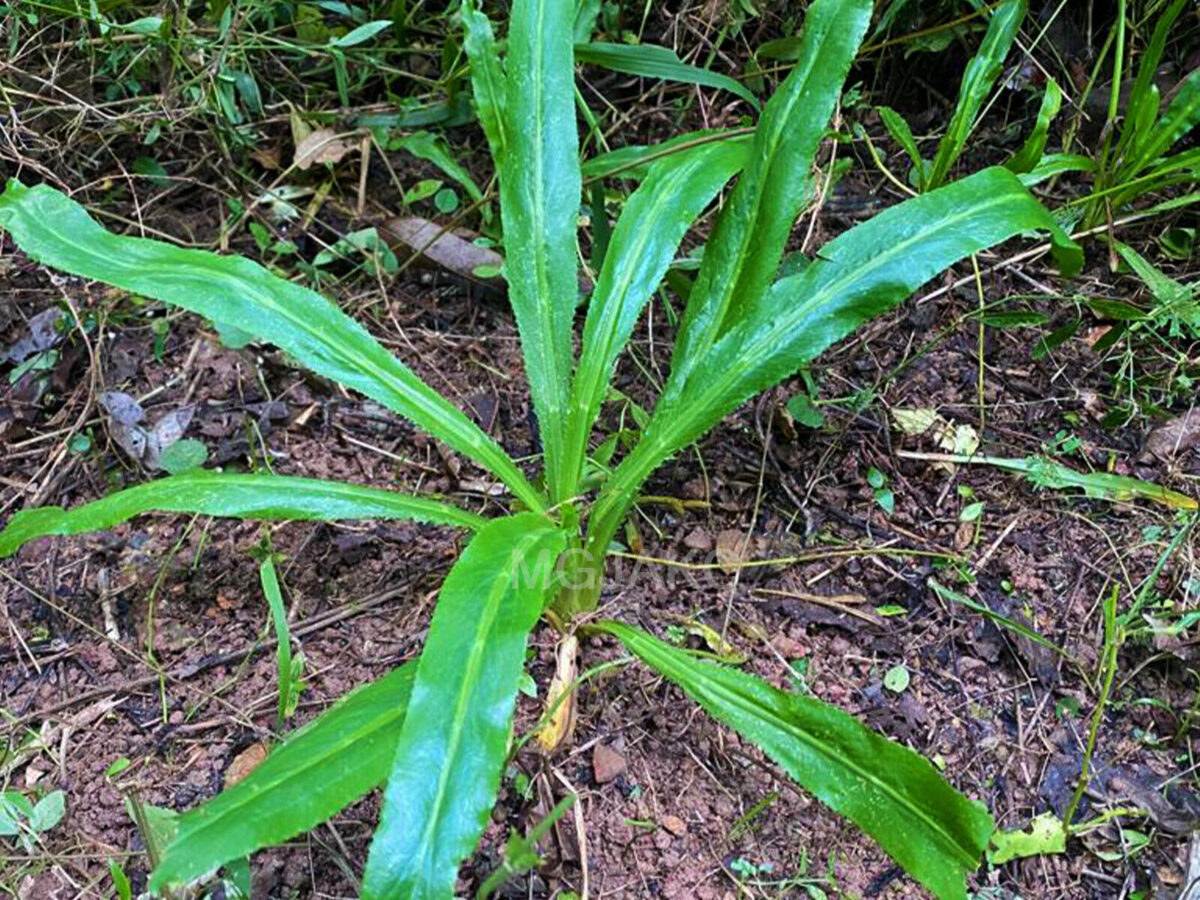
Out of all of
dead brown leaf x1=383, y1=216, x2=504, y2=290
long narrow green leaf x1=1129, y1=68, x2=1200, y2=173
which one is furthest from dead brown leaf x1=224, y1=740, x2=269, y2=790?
long narrow green leaf x1=1129, y1=68, x2=1200, y2=173

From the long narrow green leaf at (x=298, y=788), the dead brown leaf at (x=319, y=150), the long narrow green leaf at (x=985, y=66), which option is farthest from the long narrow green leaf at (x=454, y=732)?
the dead brown leaf at (x=319, y=150)

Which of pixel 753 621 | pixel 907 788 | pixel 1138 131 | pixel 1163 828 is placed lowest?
pixel 1163 828

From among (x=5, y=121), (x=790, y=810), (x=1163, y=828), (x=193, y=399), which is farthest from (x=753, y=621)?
(x=5, y=121)

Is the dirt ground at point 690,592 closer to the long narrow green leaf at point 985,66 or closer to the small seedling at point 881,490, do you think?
the small seedling at point 881,490

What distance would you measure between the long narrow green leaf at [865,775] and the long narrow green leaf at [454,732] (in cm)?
31

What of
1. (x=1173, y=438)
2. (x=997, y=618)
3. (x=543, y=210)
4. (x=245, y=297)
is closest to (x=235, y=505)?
(x=245, y=297)

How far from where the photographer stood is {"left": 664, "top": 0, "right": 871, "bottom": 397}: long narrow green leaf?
1.40 meters

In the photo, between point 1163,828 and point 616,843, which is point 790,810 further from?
point 1163,828

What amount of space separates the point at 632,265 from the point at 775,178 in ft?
0.82

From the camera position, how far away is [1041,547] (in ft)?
5.12

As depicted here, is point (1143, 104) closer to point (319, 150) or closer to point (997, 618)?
point (997, 618)

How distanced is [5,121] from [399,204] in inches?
30.4

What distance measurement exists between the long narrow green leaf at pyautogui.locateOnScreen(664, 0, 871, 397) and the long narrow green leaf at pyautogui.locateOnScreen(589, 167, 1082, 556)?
0.07 metres

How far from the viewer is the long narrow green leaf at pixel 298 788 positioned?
97cm
